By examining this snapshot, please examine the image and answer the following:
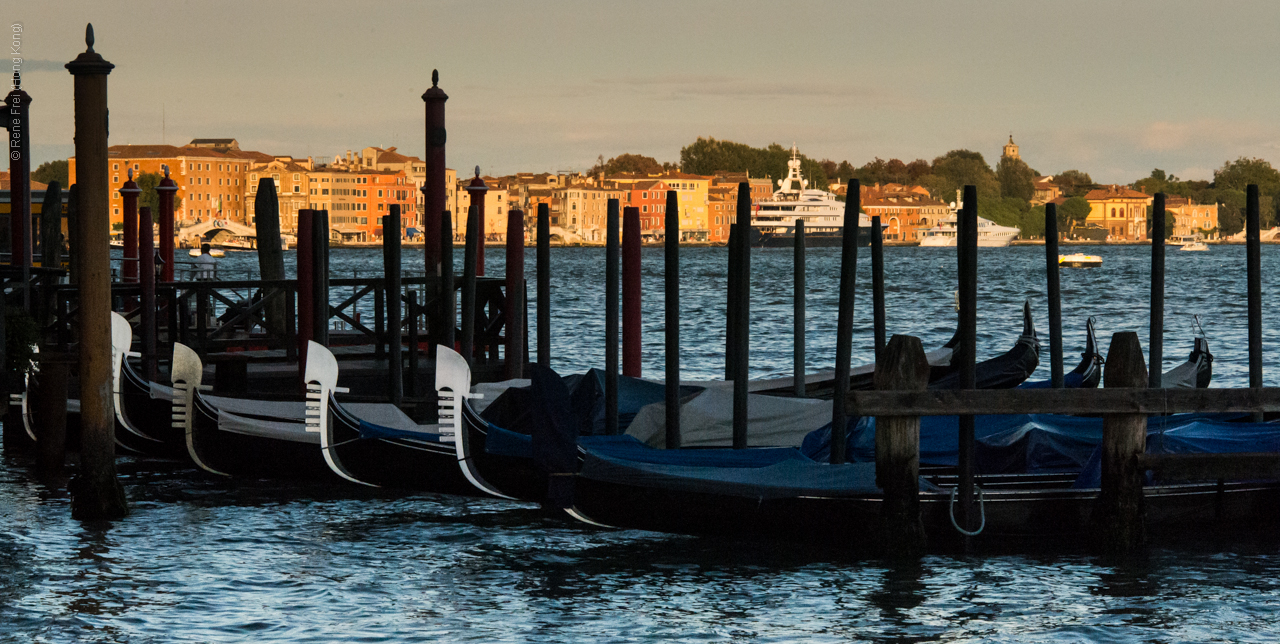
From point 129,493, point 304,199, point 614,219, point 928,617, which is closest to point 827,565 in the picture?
point 928,617

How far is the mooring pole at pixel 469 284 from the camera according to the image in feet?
39.6

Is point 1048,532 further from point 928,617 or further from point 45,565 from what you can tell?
point 45,565

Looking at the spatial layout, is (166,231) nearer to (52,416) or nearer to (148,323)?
(148,323)

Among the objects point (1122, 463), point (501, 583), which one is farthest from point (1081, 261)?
point (501, 583)

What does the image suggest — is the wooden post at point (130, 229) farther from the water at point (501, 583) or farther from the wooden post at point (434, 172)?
the water at point (501, 583)

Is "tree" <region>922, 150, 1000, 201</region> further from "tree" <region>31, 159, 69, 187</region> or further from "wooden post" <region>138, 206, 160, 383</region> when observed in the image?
"wooden post" <region>138, 206, 160, 383</region>

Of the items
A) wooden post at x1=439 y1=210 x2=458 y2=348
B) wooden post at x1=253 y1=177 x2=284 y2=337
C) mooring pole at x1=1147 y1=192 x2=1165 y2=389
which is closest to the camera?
mooring pole at x1=1147 y1=192 x2=1165 y2=389

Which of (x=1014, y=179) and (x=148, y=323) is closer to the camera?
(x=148, y=323)

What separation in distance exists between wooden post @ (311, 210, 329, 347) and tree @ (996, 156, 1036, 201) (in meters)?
144

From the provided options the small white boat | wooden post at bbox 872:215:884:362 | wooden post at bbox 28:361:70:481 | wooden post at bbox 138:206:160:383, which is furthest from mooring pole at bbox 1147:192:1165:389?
the small white boat

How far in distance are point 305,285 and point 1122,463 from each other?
6.46 m

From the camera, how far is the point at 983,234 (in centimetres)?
13025

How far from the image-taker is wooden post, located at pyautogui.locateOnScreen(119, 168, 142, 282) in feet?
57.0

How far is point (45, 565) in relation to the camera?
336 inches
